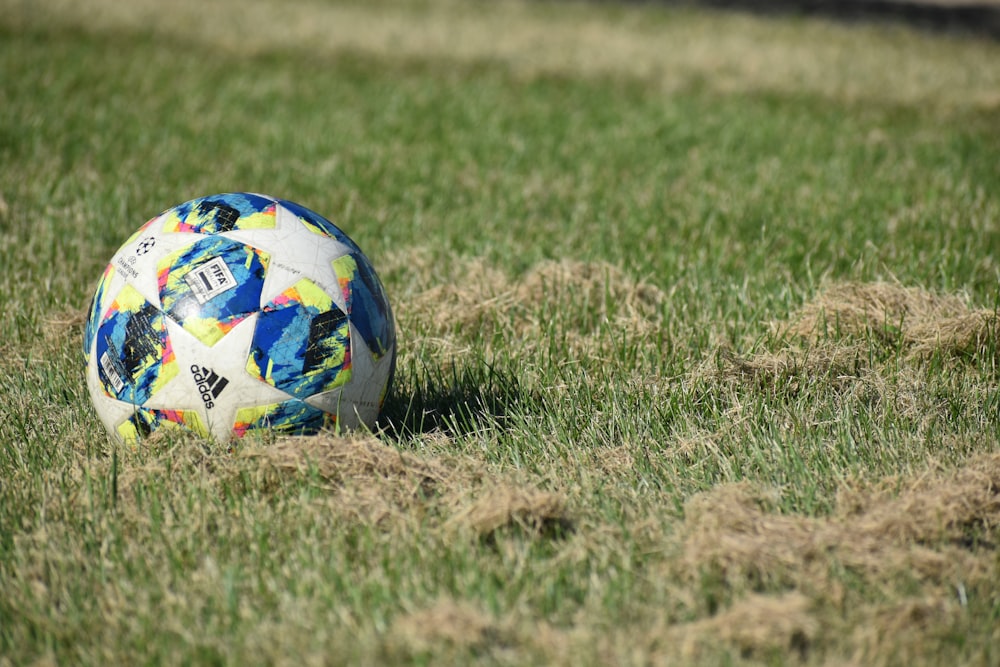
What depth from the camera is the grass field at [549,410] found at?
2.71 m

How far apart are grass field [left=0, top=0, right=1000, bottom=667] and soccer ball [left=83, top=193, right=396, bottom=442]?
0.14m

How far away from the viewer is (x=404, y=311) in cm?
485

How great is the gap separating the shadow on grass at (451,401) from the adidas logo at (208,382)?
608 mm

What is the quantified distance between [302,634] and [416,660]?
0.33 m

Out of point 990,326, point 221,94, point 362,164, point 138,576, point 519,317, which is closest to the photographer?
point 138,576

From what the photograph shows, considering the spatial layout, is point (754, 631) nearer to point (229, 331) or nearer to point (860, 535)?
point (860, 535)

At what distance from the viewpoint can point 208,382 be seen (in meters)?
3.21

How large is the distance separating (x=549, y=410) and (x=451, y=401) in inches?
15.5

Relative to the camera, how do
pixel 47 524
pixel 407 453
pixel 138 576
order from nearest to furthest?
pixel 138 576
pixel 47 524
pixel 407 453

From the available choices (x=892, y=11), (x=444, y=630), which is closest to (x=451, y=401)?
(x=444, y=630)

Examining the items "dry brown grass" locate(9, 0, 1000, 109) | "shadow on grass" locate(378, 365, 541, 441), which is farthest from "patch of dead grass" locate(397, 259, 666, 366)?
"dry brown grass" locate(9, 0, 1000, 109)

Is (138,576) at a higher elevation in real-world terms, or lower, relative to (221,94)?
lower

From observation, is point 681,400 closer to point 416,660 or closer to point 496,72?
point 416,660

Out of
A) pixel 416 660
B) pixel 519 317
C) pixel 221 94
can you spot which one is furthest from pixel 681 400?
pixel 221 94
